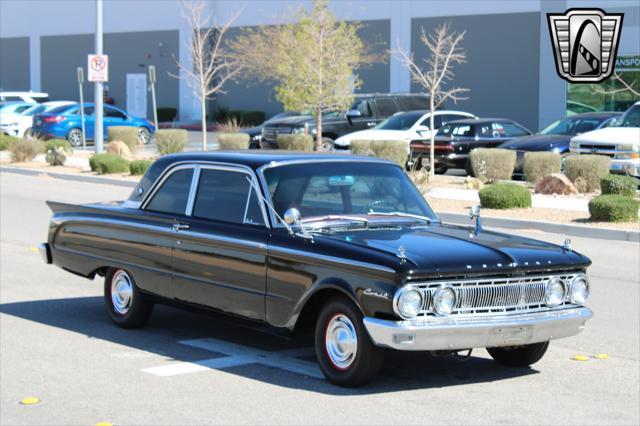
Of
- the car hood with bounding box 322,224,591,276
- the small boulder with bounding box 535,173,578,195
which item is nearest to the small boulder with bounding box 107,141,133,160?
the small boulder with bounding box 535,173,578,195

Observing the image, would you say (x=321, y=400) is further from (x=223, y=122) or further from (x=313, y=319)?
(x=223, y=122)

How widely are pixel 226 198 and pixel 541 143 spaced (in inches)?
730

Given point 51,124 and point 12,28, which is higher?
point 12,28

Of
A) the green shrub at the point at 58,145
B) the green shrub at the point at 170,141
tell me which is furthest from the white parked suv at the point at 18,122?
the green shrub at the point at 170,141

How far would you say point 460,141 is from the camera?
27.3m

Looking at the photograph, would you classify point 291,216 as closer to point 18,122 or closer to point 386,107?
point 386,107

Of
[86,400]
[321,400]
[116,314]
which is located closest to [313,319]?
[321,400]

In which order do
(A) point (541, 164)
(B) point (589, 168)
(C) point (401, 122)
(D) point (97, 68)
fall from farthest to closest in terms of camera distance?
(D) point (97, 68) < (C) point (401, 122) < (A) point (541, 164) < (B) point (589, 168)

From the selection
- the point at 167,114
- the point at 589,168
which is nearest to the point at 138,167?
the point at 589,168

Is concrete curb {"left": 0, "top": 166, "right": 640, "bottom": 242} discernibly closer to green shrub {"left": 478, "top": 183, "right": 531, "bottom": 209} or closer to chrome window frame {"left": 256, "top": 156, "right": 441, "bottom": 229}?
green shrub {"left": 478, "top": 183, "right": 531, "bottom": 209}

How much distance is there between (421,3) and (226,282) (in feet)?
126

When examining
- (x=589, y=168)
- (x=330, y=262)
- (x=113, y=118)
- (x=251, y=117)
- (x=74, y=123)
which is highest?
(x=251, y=117)

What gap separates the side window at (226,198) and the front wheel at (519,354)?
2029 mm

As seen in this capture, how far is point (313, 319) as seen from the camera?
7.88 metres
